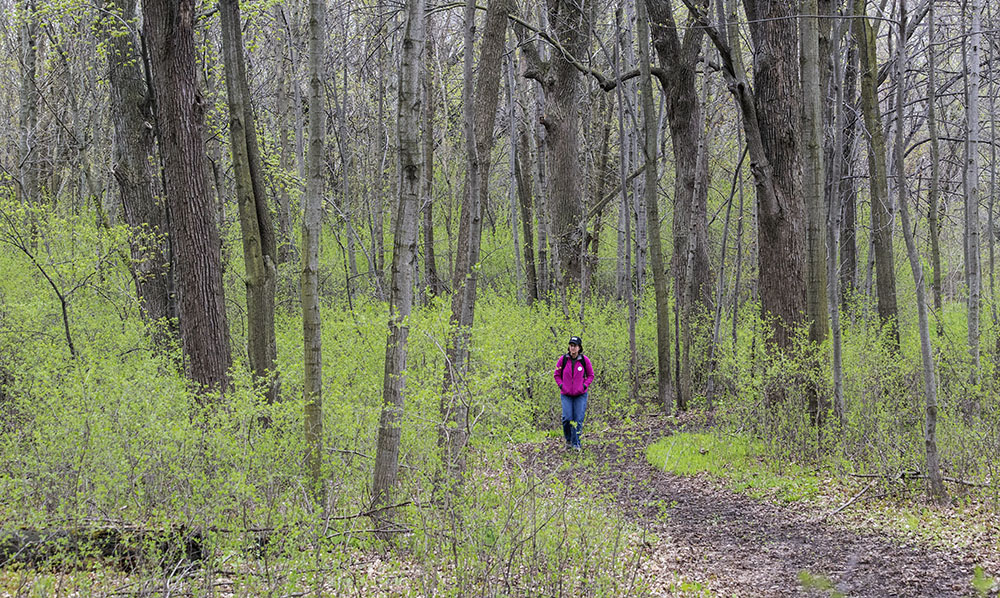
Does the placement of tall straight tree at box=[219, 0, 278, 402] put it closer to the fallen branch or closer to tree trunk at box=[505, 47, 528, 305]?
the fallen branch

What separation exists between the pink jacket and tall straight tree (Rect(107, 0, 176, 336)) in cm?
538

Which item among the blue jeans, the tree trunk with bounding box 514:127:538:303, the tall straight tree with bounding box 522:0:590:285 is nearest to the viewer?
the blue jeans

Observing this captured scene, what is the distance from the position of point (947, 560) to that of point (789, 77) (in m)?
5.91

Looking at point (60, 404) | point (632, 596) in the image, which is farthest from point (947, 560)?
point (60, 404)

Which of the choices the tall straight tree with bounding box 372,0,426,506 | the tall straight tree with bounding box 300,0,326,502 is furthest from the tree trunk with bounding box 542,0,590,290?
the tall straight tree with bounding box 300,0,326,502

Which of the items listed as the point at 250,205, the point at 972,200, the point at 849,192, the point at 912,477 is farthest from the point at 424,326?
the point at 849,192

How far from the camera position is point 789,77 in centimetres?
850

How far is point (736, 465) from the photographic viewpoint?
7777 millimetres

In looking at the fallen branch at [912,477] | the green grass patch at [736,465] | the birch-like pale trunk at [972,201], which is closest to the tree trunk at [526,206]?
the green grass patch at [736,465]

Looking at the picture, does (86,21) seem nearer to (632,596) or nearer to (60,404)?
(60,404)

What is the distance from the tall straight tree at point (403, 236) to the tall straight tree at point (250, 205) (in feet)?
4.47

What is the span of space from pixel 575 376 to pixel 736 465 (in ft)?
7.12

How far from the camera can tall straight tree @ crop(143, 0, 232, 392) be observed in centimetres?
718

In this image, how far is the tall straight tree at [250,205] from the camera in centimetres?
603
